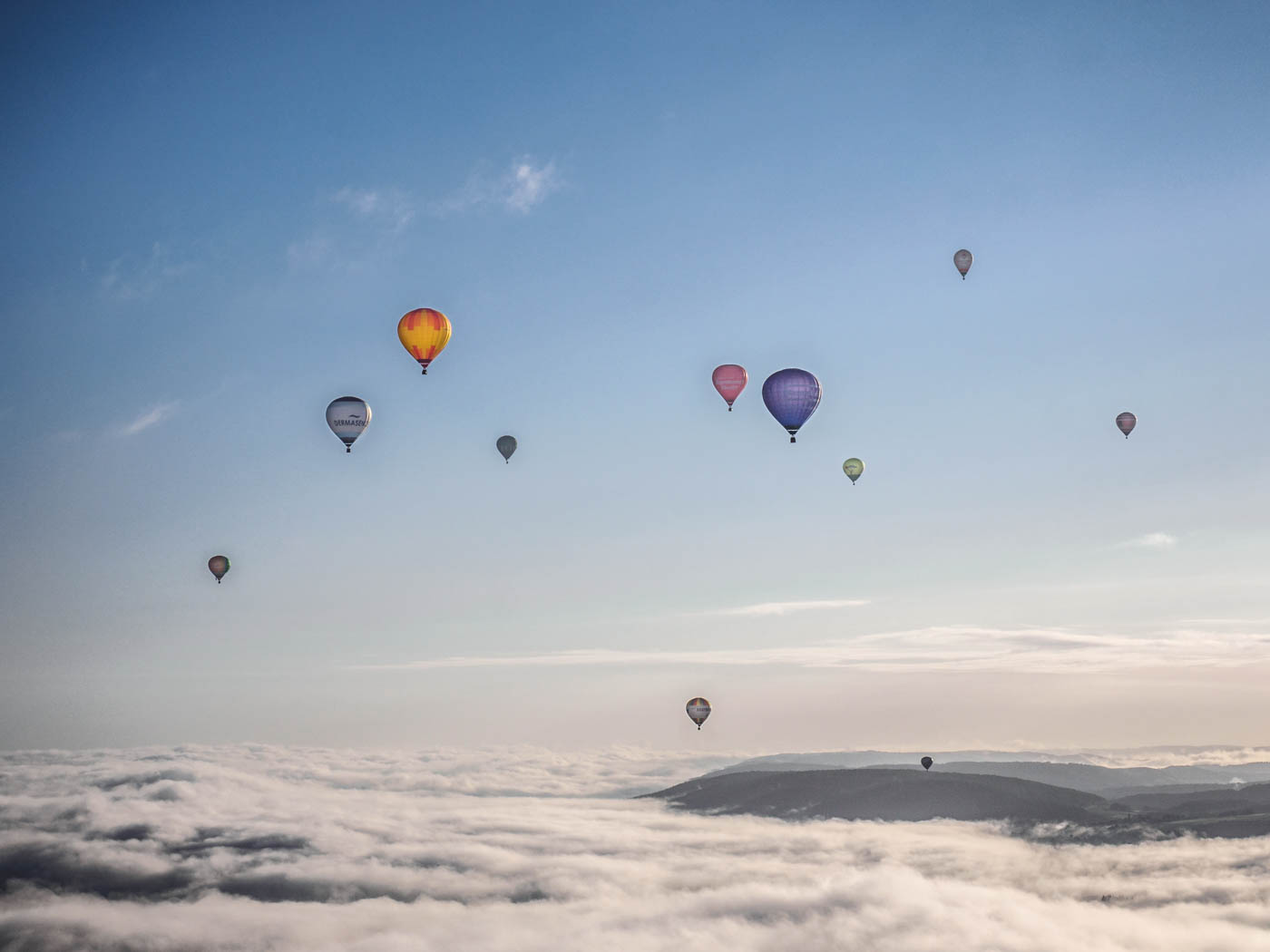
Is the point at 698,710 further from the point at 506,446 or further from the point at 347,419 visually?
the point at 347,419

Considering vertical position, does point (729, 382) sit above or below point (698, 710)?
above

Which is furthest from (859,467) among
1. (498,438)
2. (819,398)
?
(498,438)

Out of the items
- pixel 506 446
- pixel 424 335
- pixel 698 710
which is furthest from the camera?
pixel 698 710

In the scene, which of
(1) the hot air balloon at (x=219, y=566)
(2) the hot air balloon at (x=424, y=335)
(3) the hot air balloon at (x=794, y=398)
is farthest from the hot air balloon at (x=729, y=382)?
(1) the hot air balloon at (x=219, y=566)

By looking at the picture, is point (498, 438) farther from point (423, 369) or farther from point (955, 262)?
point (955, 262)

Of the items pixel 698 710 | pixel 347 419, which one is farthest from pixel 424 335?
pixel 698 710
